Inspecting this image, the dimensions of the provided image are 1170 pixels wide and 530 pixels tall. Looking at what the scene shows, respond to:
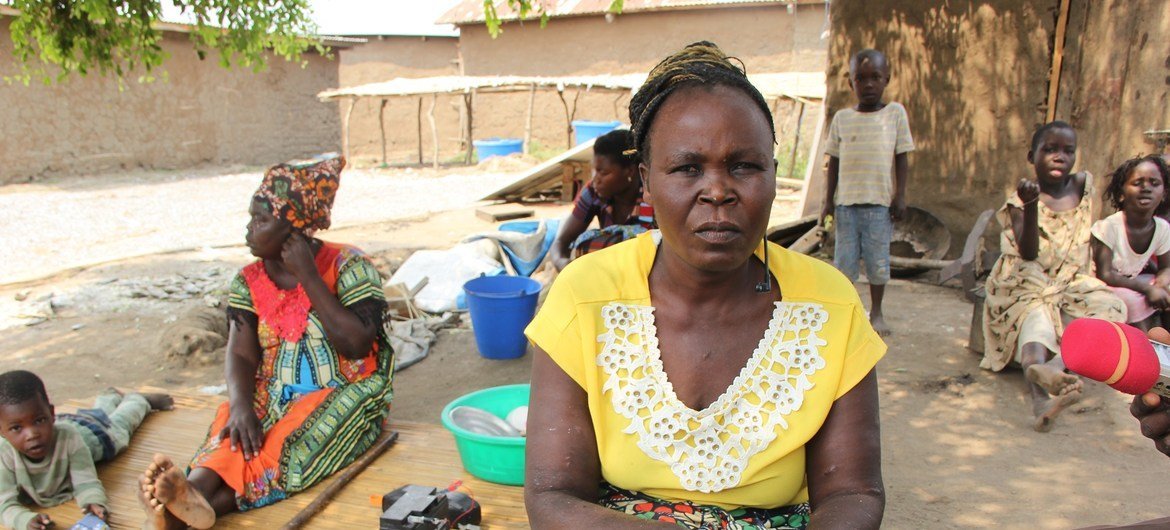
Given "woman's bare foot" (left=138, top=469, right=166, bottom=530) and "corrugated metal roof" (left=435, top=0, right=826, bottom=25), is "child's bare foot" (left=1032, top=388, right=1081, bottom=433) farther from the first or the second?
"corrugated metal roof" (left=435, top=0, right=826, bottom=25)

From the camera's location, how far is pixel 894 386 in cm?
441

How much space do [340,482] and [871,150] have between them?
12.8ft

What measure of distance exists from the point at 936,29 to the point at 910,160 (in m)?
1.09

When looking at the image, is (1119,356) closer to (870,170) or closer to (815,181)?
(870,170)

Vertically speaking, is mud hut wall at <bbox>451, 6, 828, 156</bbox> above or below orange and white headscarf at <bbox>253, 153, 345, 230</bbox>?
above

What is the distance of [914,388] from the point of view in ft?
14.4

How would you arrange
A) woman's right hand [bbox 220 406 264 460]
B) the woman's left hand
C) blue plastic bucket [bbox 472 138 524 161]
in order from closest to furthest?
woman's right hand [bbox 220 406 264 460] < the woman's left hand < blue plastic bucket [bbox 472 138 524 161]

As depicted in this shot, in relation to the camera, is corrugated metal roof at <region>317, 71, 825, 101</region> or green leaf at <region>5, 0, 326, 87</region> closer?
green leaf at <region>5, 0, 326, 87</region>

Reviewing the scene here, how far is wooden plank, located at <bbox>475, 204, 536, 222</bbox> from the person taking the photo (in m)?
10.2

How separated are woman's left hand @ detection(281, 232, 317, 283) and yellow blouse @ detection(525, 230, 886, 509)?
157 cm

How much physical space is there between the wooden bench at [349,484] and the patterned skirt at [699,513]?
3.63 feet

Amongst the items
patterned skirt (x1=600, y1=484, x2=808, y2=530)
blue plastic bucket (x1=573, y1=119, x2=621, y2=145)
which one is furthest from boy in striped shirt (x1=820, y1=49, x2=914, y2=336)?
blue plastic bucket (x1=573, y1=119, x2=621, y2=145)

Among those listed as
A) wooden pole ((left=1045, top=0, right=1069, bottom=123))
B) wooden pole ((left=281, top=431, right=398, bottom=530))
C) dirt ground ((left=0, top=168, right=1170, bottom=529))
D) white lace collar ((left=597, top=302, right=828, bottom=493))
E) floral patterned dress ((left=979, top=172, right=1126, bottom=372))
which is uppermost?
wooden pole ((left=1045, top=0, right=1069, bottom=123))

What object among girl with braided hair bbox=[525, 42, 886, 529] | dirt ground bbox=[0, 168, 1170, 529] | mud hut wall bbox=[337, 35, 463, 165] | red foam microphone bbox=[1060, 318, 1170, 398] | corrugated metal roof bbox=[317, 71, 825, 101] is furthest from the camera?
mud hut wall bbox=[337, 35, 463, 165]
